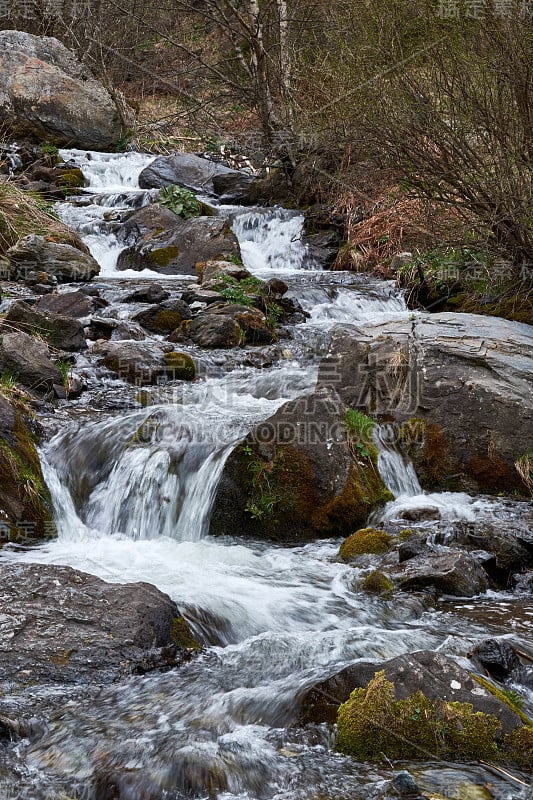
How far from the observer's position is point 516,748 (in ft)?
9.80

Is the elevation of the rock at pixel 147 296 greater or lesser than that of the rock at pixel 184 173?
lesser

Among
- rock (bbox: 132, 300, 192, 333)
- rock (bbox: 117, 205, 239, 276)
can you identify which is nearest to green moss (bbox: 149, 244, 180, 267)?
rock (bbox: 117, 205, 239, 276)

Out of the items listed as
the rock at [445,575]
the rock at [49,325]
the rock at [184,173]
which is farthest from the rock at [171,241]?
the rock at [445,575]

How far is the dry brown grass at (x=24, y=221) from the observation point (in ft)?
35.0

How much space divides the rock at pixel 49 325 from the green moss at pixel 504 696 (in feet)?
19.4

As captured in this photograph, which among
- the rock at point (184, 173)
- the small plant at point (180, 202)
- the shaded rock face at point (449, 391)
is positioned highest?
the rock at point (184, 173)

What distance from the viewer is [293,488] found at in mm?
5684

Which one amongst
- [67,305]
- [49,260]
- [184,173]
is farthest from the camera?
[184,173]

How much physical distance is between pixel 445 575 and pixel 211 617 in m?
1.44

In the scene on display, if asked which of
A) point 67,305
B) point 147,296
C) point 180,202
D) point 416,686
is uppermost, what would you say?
point 180,202

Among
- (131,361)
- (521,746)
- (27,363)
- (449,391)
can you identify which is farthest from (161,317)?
(521,746)

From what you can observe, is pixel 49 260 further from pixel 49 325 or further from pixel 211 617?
pixel 211 617

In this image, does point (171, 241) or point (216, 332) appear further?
point (171, 241)

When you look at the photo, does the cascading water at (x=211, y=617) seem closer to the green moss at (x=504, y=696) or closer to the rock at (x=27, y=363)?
the green moss at (x=504, y=696)
